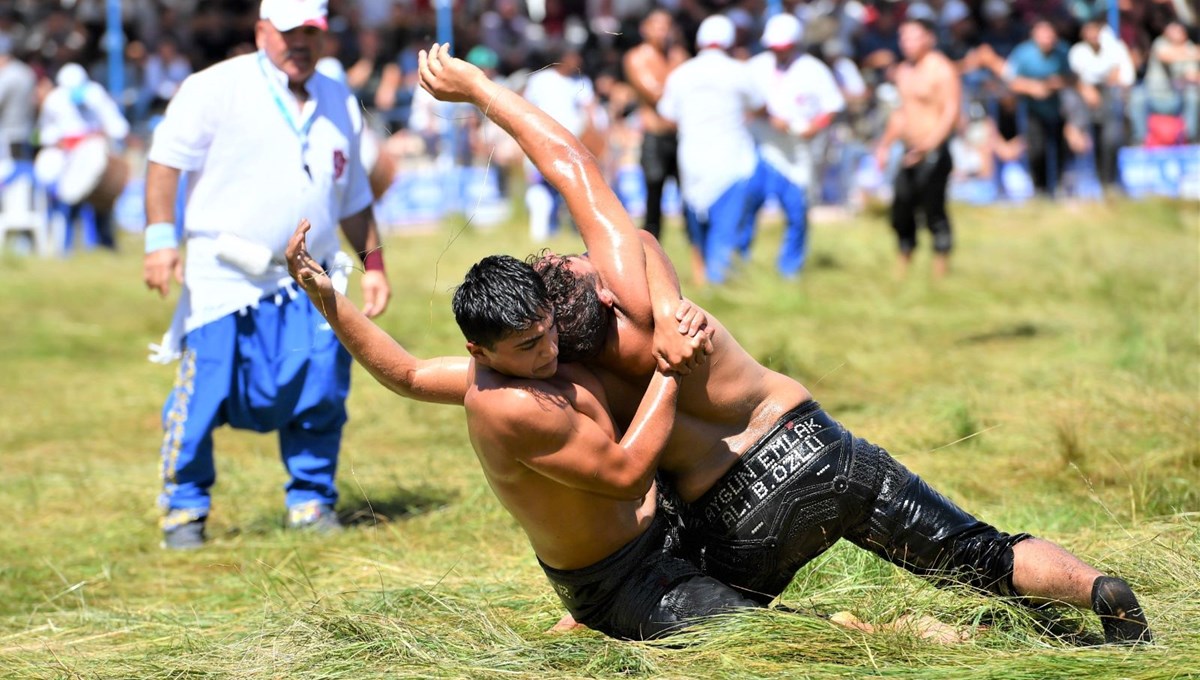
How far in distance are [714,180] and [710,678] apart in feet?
26.8

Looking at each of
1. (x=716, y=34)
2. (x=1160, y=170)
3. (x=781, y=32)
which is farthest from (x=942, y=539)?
(x=1160, y=170)

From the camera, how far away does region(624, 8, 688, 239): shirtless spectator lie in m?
12.5

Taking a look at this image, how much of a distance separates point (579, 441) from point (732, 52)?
12.1 m

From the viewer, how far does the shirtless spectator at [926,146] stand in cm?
1150

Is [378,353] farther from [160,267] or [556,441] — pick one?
[160,267]

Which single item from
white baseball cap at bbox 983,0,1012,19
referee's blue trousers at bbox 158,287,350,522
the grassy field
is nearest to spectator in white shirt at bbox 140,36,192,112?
the grassy field

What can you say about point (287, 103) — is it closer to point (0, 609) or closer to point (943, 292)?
point (0, 609)

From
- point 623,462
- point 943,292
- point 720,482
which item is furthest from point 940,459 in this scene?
point 943,292

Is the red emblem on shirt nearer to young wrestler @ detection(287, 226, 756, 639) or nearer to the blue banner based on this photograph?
young wrestler @ detection(287, 226, 756, 639)

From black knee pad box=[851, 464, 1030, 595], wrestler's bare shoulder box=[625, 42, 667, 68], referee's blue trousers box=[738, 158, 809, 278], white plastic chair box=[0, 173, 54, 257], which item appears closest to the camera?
black knee pad box=[851, 464, 1030, 595]

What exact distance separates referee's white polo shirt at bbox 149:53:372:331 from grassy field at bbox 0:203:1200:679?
0.60 meters

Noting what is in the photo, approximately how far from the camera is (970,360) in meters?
8.55

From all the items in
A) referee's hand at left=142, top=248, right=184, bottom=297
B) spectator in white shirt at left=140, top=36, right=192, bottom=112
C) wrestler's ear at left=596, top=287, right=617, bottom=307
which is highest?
wrestler's ear at left=596, top=287, right=617, bottom=307

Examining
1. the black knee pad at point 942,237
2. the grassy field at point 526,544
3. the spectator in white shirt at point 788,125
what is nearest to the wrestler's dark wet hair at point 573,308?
the grassy field at point 526,544
